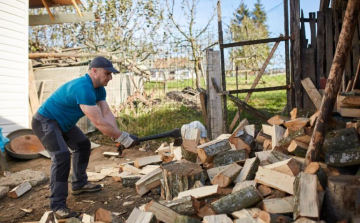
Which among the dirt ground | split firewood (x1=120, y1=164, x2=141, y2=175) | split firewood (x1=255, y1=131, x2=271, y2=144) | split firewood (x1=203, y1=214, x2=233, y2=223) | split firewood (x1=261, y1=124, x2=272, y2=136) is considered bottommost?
the dirt ground

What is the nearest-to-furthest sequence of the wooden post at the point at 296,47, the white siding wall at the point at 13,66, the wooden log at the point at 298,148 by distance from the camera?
the wooden log at the point at 298,148 < the wooden post at the point at 296,47 < the white siding wall at the point at 13,66

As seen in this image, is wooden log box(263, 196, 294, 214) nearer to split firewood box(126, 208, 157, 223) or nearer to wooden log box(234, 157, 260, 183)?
wooden log box(234, 157, 260, 183)

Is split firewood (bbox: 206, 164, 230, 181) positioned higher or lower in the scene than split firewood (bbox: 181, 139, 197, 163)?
lower

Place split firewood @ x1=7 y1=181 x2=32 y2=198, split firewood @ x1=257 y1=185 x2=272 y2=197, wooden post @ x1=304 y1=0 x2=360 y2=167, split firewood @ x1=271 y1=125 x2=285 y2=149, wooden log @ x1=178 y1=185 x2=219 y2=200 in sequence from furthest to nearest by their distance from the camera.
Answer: split firewood @ x1=7 y1=181 x2=32 y2=198 < split firewood @ x1=271 y1=125 x2=285 y2=149 < wooden log @ x1=178 y1=185 x2=219 y2=200 < split firewood @ x1=257 y1=185 x2=272 y2=197 < wooden post @ x1=304 y1=0 x2=360 y2=167

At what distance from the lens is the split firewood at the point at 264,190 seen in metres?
2.93

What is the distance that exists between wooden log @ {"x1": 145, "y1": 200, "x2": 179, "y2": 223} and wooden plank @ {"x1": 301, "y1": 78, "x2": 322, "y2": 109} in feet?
11.0

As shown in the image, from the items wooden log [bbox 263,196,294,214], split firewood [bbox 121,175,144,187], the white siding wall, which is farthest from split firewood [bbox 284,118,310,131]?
the white siding wall

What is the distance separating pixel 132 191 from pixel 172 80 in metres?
5.08

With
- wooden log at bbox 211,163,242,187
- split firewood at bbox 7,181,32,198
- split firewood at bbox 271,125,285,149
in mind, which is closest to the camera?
wooden log at bbox 211,163,242,187

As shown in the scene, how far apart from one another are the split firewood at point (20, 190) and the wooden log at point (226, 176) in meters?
2.75

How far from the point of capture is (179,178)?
3.38 meters

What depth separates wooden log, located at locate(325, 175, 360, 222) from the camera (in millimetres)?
2443

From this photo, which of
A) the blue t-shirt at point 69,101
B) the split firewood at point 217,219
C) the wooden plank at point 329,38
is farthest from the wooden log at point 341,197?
the wooden plank at point 329,38

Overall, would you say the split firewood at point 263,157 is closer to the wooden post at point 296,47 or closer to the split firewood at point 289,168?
the split firewood at point 289,168
